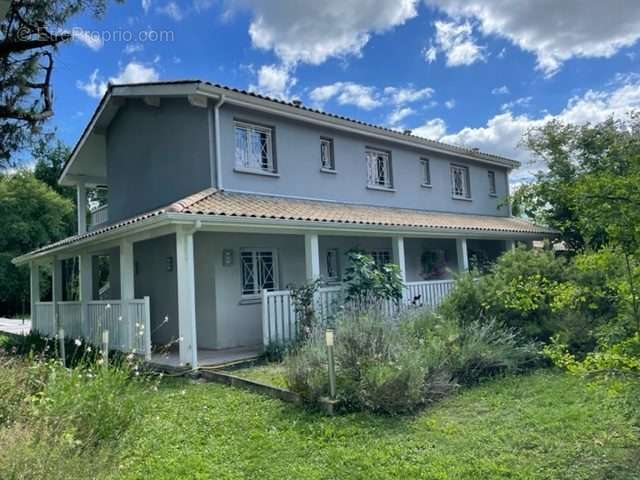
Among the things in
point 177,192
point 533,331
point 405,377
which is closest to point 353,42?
point 177,192

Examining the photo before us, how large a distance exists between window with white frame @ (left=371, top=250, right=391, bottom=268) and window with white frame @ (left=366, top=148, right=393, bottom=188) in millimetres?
2238

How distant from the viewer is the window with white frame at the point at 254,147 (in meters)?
12.4

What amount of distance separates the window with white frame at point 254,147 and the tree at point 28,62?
4120mm

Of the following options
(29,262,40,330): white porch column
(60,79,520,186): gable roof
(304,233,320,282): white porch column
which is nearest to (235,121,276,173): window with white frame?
(60,79,520,186): gable roof

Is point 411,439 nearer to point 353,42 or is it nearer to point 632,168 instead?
point 632,168

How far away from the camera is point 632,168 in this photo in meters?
4.30

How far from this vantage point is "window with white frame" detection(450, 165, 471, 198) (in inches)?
763

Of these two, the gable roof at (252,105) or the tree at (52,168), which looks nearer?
the gable roof at (252,105)

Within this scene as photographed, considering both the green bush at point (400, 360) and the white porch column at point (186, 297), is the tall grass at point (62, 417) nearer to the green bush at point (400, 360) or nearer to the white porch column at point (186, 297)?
the green bush at point (400, 360)

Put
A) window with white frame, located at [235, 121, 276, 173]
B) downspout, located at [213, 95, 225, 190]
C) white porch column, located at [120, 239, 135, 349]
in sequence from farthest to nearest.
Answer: window with white frame, located at [235, 121, 276, 173]
downspout, located at [213, 95, 225, 190]
white porch column, located at [120, 239, 135, 349]

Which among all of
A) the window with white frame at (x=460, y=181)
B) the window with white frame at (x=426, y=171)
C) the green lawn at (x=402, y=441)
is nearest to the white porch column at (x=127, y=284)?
the green lawn at (x=402, y=441)

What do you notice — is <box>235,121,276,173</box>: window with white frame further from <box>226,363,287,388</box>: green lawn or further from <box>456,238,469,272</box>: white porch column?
<box>456,238,469,272</box>: white porch column

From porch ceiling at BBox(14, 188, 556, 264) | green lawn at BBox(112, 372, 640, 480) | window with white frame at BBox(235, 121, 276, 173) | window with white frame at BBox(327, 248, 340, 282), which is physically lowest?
green lawn at BBox(112, 372, 640, 480)

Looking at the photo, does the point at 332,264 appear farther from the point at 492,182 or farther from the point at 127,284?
the point at 492,182
